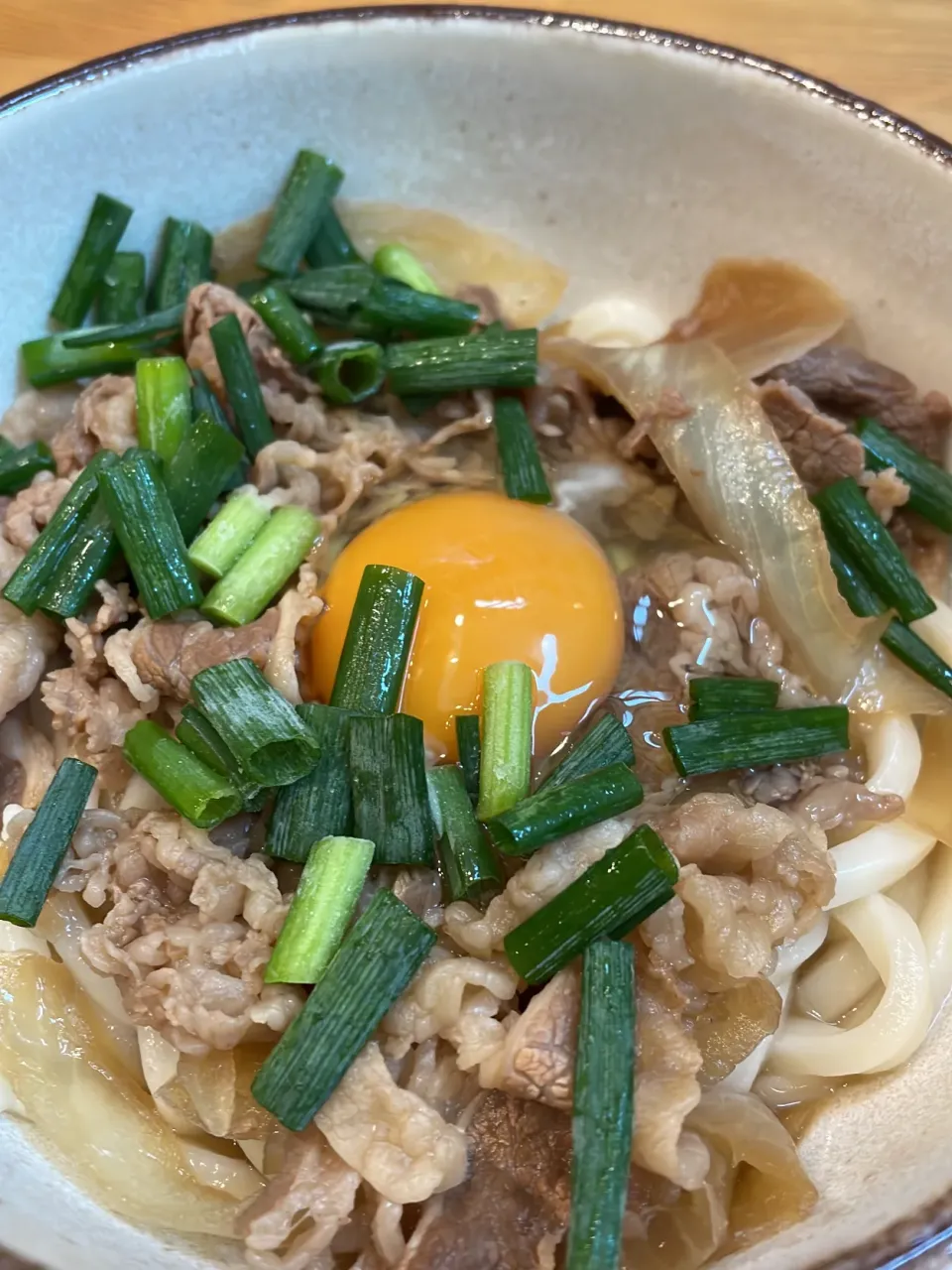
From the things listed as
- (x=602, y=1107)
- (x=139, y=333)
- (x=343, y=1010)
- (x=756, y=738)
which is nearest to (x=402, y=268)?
(x=139, y=333)

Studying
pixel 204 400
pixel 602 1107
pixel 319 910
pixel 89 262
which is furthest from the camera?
pixel 89 262

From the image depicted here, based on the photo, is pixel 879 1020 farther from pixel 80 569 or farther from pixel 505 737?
pixel 80 569

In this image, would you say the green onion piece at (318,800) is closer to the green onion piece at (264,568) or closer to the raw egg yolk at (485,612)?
the raw egg yolk at (485,612)

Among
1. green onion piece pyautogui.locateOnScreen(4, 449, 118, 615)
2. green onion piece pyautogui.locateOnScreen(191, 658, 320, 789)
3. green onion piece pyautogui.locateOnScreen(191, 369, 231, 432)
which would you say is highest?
green onion piece pyautogui.locateOnScreen(191, 369, 231, 432)

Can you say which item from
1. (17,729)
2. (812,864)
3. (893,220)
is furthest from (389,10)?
(812,864)

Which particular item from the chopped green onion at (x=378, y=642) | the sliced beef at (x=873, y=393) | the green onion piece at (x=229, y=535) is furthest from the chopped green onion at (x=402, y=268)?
the chopped green onion at (x=378, y=642)

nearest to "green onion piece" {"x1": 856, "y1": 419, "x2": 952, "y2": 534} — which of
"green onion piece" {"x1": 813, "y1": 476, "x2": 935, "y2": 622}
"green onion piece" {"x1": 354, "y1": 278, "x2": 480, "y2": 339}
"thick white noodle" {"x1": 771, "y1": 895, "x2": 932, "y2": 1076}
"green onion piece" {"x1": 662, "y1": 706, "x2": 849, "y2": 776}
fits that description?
"green onion piece" {"x1": 813, "y1": 476, "x2": 935, "y2": 622}

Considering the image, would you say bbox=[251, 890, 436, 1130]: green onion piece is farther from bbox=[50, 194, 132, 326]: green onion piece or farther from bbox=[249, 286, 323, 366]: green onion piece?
bbox=[50, 194, 132, 326]: green onion piece
